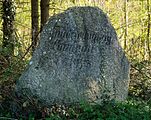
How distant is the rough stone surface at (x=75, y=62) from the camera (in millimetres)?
7188

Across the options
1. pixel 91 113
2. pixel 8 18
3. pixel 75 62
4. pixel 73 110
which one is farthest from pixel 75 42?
pixel 8 18

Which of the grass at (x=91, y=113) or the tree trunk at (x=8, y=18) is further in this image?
the tree trunk at (x=8, y=18)

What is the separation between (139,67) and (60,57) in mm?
2735

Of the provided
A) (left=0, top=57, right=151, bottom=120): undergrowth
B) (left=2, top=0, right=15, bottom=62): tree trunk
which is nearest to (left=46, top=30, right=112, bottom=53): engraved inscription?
(left=0, top=57, right=151, bottom=120): undergrowth

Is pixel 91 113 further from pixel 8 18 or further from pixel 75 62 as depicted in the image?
pixel 8 18

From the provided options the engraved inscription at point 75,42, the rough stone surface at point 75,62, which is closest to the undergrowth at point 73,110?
the rough stone surface at point 75,62

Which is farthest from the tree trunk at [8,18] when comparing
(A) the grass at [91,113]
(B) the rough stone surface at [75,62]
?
(A) the grass at [91,113]

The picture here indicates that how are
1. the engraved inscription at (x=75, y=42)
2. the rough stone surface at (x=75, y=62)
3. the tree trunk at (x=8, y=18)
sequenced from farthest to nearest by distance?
the tree trunk at (x=8, y=18)
the engraved inscription at (x=75, y=42)
the rough stone surface at (x=75, y=62)

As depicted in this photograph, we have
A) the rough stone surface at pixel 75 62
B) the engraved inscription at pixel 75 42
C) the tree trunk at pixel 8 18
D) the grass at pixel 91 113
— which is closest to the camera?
the grass at pixel 91 113

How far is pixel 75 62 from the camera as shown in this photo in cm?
745

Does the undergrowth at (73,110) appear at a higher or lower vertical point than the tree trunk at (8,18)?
lower

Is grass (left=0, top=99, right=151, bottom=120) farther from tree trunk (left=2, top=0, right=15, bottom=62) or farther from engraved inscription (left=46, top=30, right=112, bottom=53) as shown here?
tree trunk (left=2, top=0, right=15, bottom=62)

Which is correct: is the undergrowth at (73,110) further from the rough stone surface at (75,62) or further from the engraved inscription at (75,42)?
the engraved inscription at (75,42)

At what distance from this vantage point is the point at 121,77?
316 inches
